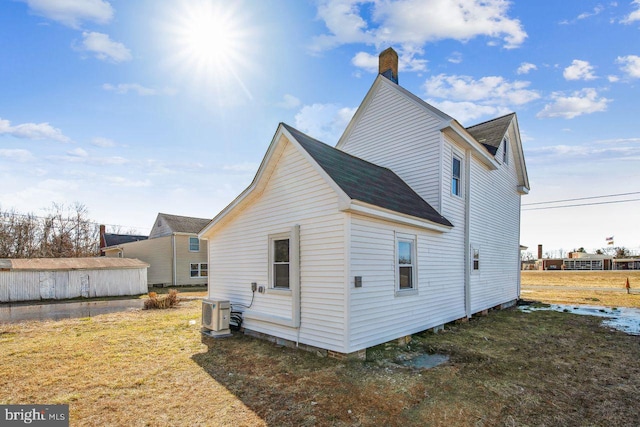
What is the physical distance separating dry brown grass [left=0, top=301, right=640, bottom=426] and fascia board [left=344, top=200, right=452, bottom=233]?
2898 millimetres

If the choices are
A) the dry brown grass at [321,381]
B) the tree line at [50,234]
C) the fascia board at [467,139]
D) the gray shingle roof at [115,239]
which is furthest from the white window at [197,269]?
the fascia board at [467,139]

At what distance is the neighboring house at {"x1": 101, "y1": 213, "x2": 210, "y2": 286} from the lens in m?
26.7

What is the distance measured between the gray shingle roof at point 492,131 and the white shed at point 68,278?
22445 mm

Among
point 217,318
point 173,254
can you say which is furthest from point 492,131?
point 173,254

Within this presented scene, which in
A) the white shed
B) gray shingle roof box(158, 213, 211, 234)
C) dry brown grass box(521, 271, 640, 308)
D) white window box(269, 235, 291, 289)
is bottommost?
dry brown grass box(521, 271, 640, 308)

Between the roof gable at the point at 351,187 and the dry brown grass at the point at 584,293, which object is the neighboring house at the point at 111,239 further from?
the dry brown grass at the point at 584,293

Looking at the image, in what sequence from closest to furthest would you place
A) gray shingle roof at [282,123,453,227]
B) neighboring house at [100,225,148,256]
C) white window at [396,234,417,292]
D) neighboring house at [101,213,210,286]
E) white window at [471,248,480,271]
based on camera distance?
gray shingle roof at [282,123,453,227], white window at [396,234,417,292], white window at [471,248,480,271], neighboring house at [101,213,210,286], neighboring house at [100,225,148,256]

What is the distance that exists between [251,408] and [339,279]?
8.77 feet

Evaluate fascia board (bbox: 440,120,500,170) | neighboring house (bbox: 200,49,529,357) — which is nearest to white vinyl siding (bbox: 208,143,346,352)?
neighboring house (bbox: 200,49,529,357)

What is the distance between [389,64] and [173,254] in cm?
2273

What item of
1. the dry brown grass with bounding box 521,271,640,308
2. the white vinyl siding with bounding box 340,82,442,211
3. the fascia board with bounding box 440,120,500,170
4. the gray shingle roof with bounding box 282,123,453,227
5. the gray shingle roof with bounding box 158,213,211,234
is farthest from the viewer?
the gray shingle roof with bounding box 158,213,211,234

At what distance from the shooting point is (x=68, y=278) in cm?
1964

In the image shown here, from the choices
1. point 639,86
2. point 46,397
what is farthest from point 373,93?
point 46,397

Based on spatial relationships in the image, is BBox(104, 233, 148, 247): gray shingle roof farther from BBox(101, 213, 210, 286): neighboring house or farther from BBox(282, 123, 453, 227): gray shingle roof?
BBox(282, 123, 453, 227): gray shingle roof
